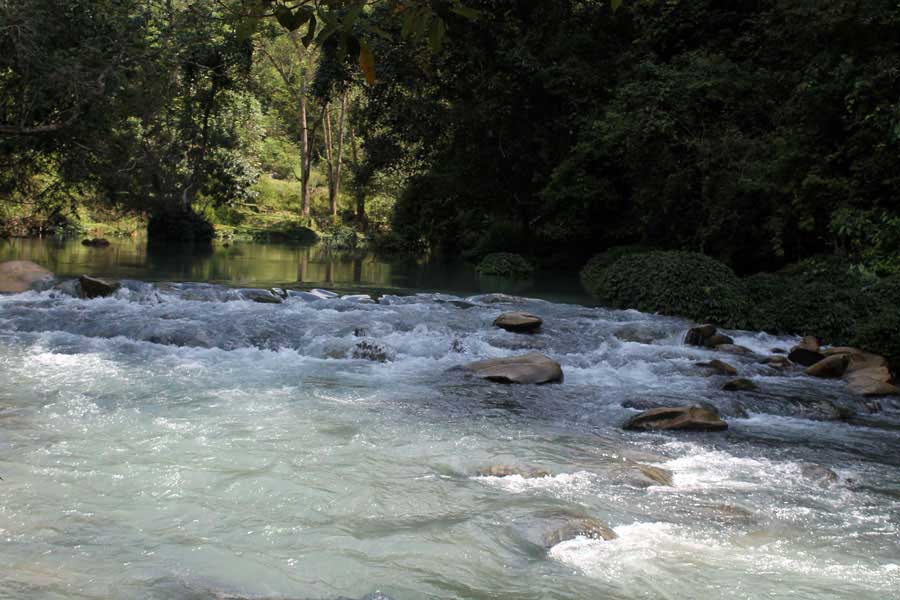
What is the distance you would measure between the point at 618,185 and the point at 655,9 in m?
4.58

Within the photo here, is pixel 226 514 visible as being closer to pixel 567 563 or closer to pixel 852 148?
pixel 567 563

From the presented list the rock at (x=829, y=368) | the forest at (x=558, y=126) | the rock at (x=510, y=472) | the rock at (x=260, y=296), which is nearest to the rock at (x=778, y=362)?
the rock at (x=829, y=368)

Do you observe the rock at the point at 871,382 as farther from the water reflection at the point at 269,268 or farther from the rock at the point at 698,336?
the water reflection at the point at 269,268

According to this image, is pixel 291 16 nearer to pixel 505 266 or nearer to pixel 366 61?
pixel 366 61

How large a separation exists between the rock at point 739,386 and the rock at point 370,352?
401cm

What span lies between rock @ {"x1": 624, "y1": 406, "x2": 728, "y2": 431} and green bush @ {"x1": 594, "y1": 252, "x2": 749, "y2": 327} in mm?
5883

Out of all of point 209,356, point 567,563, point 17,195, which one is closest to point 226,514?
point 567,563

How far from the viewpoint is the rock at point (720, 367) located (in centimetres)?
975

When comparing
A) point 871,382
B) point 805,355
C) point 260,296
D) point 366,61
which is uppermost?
point 366,61

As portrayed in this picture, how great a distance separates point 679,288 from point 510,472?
8618mm

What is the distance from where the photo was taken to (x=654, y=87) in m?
18.6

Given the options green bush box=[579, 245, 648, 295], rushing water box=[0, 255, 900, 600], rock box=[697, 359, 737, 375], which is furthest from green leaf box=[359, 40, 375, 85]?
green bush box=[579, 245, 648, 295]

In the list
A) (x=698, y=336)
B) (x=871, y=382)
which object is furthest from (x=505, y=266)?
(x=871, y=382)

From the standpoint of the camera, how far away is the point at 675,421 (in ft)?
23.9
